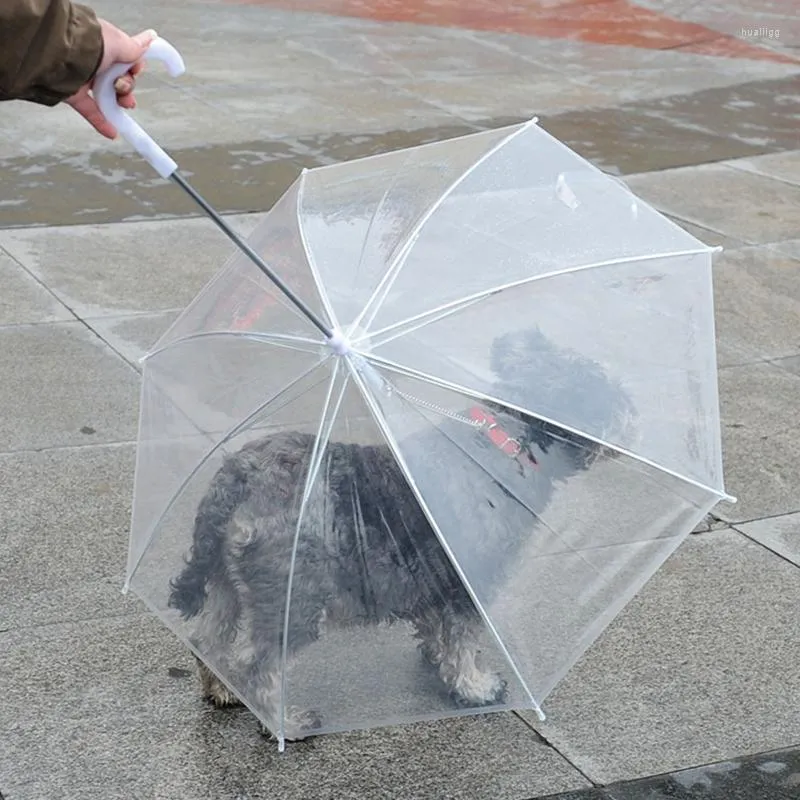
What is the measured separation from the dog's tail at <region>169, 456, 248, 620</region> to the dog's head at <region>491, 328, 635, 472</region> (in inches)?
24.5

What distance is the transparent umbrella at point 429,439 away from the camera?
2.97 metres

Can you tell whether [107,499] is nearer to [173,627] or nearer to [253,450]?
[173,627]

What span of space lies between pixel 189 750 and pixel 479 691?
816mm

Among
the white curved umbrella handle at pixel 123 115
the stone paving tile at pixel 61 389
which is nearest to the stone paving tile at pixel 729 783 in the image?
the white curved umbrella handle at pixel 123 115

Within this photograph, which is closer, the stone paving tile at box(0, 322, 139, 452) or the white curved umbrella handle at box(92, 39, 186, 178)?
the white curved umbrella handle at box(92, 39, 186, 178)

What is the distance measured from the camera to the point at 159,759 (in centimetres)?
351

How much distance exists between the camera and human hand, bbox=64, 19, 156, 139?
8.54 ft

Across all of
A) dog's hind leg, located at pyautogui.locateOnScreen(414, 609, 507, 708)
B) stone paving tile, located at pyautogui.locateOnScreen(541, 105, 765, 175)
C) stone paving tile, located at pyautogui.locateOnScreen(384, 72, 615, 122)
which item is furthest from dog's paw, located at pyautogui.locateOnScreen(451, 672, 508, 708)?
stone paving tile, located at pyautogui.locateOnScreen(384, 72, 615, 122)

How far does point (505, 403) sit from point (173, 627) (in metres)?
0.98

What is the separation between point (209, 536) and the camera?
3.21 m

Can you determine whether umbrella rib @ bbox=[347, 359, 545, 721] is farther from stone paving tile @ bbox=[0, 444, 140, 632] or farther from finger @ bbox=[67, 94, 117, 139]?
stone paving tile @ bbox=[0, 444, 140, 632]

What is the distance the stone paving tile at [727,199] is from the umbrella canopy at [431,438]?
473 cm

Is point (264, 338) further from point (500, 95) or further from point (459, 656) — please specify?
point (500, 95)

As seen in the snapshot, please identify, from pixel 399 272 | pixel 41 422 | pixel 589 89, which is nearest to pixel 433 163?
pixel 399 272
